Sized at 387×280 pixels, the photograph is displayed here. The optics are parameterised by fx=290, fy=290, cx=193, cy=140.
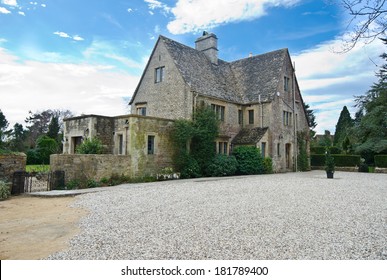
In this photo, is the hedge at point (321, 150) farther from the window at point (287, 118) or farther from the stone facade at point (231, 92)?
the window at point (287, 118)

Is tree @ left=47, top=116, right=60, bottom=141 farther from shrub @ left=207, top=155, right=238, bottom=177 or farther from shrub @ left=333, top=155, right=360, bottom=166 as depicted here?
shrub @ left=333, top=155, right=360, bottom=166

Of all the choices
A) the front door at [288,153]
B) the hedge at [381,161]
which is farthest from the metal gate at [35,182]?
the hedge at [381,161]

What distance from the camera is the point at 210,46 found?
87.6 ft

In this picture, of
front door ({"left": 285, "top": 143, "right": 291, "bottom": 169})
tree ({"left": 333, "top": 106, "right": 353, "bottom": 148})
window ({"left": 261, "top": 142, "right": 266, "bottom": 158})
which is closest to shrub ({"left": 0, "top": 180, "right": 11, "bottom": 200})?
window ({"left": 261, "top": 142, "right": 266, "bottom": 158})

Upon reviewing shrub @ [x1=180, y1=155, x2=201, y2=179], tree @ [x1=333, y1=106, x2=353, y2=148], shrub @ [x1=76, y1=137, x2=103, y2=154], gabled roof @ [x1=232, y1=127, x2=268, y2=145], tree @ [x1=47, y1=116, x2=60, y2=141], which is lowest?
shrub @ [x1=180, y1=155, x2=201, y2=179]

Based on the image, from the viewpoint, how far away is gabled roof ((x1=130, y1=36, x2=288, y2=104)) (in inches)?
890

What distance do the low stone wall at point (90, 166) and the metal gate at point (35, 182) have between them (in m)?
0.48

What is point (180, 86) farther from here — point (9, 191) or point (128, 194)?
point (9, 191)

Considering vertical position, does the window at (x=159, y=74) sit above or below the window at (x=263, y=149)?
above

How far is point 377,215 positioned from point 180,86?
15.9 meters

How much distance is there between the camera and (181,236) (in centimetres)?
576

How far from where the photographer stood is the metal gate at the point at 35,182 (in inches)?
475

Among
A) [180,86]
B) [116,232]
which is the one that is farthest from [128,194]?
[180,86]

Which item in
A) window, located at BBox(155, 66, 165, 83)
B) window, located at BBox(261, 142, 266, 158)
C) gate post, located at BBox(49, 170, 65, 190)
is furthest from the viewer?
window, located at BBox(261, 142, 266, 158)
